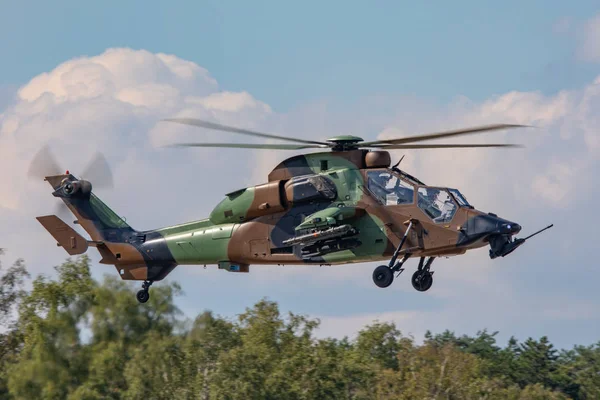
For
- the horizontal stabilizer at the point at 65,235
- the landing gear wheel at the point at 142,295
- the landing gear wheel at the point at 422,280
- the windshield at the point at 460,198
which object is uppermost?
the horizontal stabilizer at the point at 65,235

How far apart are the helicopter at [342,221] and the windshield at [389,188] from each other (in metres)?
0.02

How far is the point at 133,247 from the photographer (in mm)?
31938

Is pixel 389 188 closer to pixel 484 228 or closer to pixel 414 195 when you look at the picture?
pixel 414 195

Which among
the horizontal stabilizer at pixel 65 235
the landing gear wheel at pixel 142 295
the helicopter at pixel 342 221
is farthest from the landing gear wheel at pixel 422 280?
the horizontal stabilizer at pixel 65 235

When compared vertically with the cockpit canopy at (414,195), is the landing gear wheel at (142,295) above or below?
below

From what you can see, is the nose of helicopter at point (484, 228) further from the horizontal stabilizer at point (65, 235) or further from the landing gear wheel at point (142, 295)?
the horizontal stabilizer at point (65, 235)

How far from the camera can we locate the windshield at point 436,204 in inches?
1072

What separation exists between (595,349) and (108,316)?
→ 4423 centimetres

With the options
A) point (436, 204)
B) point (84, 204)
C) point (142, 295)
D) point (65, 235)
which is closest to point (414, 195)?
point (436, 204)

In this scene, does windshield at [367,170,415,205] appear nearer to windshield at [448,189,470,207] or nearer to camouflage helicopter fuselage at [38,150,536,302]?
camouflage helicopter fuselage at [38,150,536,302]

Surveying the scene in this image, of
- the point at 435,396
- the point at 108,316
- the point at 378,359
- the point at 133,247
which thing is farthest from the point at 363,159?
the point at 378,359

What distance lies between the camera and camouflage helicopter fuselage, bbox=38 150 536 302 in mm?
27219

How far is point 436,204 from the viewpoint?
90.0 feet

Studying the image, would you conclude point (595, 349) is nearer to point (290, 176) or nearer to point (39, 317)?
point (39, 317)
